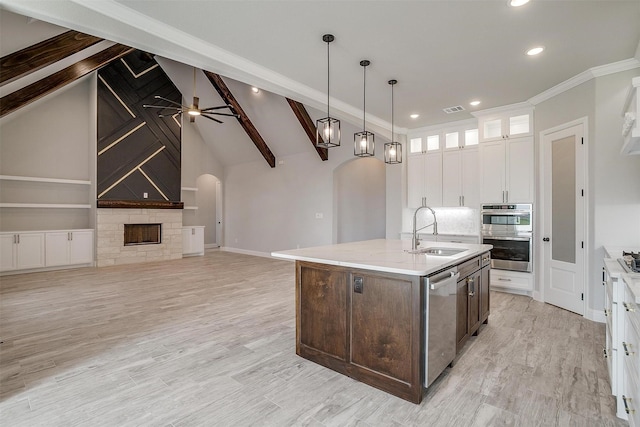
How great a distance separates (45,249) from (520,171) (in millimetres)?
8889

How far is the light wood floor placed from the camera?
1.98 meters

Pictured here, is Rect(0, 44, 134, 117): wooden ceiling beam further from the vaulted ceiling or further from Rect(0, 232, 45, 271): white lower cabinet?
the vaulted ceiling

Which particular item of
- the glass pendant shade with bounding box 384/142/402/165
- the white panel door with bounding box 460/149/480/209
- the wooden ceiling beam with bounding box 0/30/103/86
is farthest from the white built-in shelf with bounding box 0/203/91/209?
the white panel door with bounding box 460/149/480/209

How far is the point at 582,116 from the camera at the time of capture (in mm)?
3871

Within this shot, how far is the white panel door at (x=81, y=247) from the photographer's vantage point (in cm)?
664

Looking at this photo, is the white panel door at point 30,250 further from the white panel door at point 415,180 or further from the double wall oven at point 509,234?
the double wall oven at point 509,234

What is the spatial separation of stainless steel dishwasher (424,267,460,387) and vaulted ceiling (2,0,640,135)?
2.18 m

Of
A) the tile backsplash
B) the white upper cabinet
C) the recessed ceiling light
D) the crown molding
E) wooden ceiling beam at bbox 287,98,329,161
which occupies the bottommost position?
the tile backsplash

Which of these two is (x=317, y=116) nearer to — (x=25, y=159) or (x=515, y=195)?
(x=515, y=195)

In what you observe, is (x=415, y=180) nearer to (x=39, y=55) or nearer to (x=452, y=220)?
(x=452, y=220)

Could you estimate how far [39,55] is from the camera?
439 cm

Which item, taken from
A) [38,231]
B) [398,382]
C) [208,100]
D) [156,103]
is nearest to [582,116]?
[398,382]

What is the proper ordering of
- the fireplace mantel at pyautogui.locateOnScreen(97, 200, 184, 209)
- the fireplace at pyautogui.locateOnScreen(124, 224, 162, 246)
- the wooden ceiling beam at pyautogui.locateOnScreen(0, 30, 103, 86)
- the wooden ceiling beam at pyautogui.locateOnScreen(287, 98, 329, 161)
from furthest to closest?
1. the fireplace at pyautogui.locateOnScreen(124, 224, 162, 246)
2. the fireplace mantel at pyautogui.locateOnScreen(97, 200, 184, 209)
3. the wooden ceiling beam at pyautogui.locateOnScreen(287, 98, 329, 161)
4. the wooden ceiling beam at pyautogui.locateOnScreen(0, 30, 103, 86)

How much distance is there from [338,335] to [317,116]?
5.31 meters
